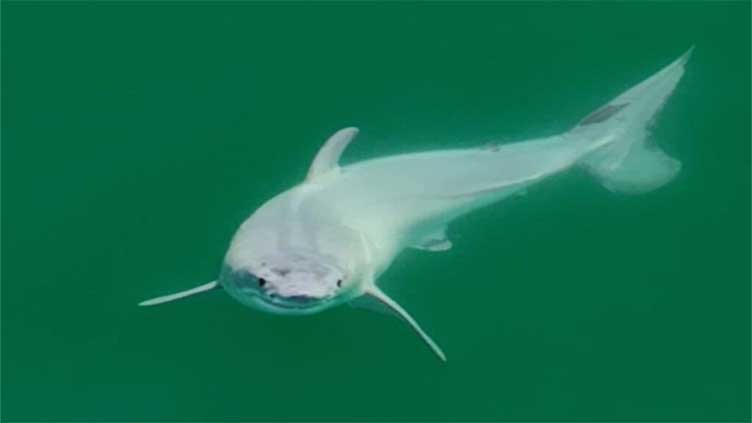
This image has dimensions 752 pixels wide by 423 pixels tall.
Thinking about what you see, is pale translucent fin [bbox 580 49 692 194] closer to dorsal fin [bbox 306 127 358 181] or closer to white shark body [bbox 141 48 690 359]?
white shark body [bbox 141 48 690 359]

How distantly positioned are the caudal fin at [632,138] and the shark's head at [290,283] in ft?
14.0

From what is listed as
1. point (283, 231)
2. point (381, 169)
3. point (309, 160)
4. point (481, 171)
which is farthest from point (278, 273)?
point (309, 160)

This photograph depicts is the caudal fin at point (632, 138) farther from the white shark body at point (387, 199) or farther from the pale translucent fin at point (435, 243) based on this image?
Answer: the pale translucent fin at point (435, 243)

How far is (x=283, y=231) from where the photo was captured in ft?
27.0

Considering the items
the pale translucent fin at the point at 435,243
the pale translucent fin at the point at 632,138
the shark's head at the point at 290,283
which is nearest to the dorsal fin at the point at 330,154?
the pale translucent fin at the point at 435,243

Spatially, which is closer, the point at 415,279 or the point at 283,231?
the point at 283,231

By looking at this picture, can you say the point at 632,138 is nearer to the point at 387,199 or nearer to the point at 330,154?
the point at 387,199

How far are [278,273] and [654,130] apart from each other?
5755mm

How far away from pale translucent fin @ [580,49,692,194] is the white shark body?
10 millimetres

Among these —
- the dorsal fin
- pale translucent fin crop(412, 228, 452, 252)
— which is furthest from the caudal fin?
the dorsal fin

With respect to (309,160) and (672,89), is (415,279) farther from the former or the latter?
(672,89)

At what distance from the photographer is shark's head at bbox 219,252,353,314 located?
23.8 feet

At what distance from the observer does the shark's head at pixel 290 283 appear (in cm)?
727

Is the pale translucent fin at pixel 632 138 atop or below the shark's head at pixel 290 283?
atop
